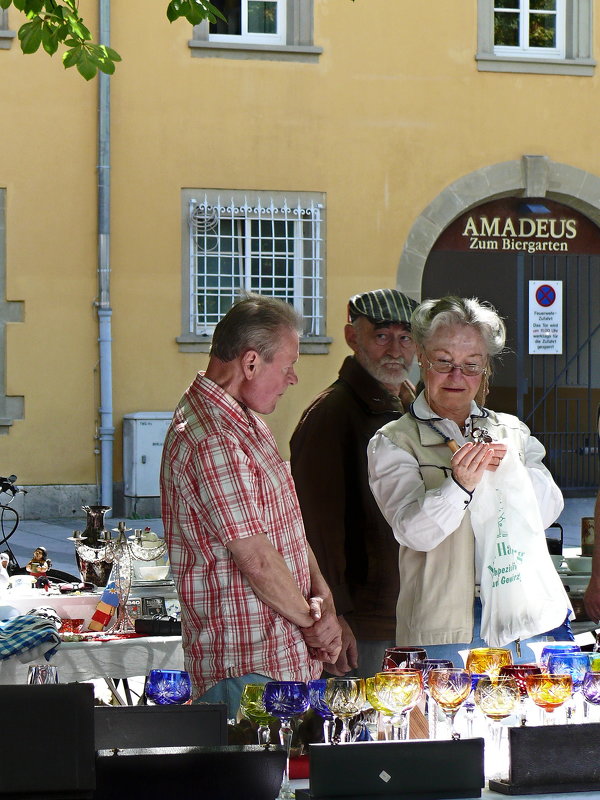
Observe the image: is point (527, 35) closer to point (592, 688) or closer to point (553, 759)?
point (592, 688)

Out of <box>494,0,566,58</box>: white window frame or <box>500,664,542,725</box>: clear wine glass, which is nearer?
<box>500,664,542,725</box>: clear wine glass

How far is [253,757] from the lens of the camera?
7.63ft

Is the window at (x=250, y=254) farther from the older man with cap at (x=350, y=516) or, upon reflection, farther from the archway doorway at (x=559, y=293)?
the older man with cap at (x=350, y=516)

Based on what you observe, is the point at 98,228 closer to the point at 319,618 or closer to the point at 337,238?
the point at 337,238

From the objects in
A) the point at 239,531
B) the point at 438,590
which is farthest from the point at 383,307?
the point at 239,531

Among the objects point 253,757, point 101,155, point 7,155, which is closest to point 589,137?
point 101,155

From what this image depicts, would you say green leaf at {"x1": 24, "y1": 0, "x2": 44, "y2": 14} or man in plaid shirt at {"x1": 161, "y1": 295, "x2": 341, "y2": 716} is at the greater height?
green leaf at {"x1": 24, "y1": 0, "x2": 44, "y2": 14}

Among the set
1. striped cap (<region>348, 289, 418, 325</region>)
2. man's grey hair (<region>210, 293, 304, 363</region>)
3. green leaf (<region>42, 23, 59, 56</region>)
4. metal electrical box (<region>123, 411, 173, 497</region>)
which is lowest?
metal electrical box (<region>123, 411, 173, 497</region>)

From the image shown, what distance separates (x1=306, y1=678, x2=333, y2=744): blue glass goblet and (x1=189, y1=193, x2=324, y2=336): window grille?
1101cm

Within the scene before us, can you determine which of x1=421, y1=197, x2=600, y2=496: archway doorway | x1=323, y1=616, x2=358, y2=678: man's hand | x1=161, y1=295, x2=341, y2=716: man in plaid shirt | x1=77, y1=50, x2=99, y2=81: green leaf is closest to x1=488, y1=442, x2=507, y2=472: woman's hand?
x1=161, y1=295, x2=341, y2=716: man in plaid shirt

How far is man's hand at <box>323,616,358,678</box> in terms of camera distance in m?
3.82

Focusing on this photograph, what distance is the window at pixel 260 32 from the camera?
44.8ft

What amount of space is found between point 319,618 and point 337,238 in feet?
35.1

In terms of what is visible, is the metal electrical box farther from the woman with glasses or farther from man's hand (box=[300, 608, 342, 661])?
man's hand (box=[300, 608, 342, 661])
